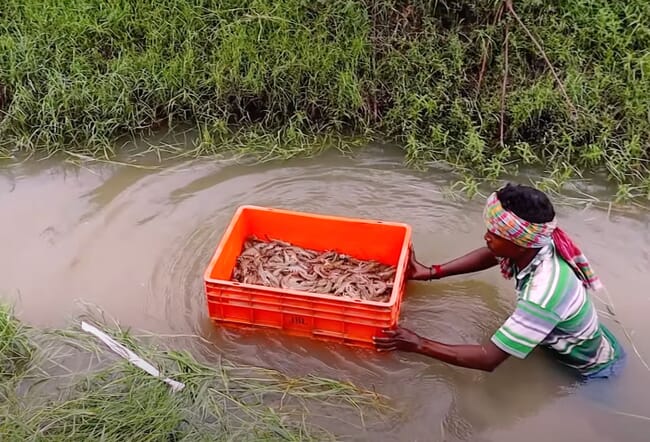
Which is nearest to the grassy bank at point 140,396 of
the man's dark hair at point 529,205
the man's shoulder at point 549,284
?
the man's shoulder at point 549,284

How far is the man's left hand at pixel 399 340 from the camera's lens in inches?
127

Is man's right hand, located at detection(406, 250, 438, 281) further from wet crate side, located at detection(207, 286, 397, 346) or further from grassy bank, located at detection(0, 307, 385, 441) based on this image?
grassy bank, located at detection(0, 307, 385, 441)

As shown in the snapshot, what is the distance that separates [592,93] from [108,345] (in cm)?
354

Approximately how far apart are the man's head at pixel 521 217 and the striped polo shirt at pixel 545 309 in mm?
117

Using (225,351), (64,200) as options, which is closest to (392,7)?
(64,200)

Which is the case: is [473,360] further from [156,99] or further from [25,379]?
[156,99]

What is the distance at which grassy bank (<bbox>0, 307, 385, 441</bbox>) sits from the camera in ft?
9.81

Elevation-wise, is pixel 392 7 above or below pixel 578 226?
above

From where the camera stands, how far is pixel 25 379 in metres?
3.35

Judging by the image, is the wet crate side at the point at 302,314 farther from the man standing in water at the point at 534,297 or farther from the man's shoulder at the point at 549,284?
the man's shoulder at the point at 549,284

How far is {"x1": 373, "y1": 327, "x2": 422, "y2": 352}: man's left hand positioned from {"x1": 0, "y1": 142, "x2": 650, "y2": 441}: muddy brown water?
205 millimetres

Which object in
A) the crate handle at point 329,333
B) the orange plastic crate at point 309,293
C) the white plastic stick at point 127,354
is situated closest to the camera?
the white plastic stick at point 127,354

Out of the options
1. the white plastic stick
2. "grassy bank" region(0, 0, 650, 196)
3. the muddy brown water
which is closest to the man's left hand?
the muddy brown water

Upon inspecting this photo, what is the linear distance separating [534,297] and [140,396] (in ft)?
5.42
